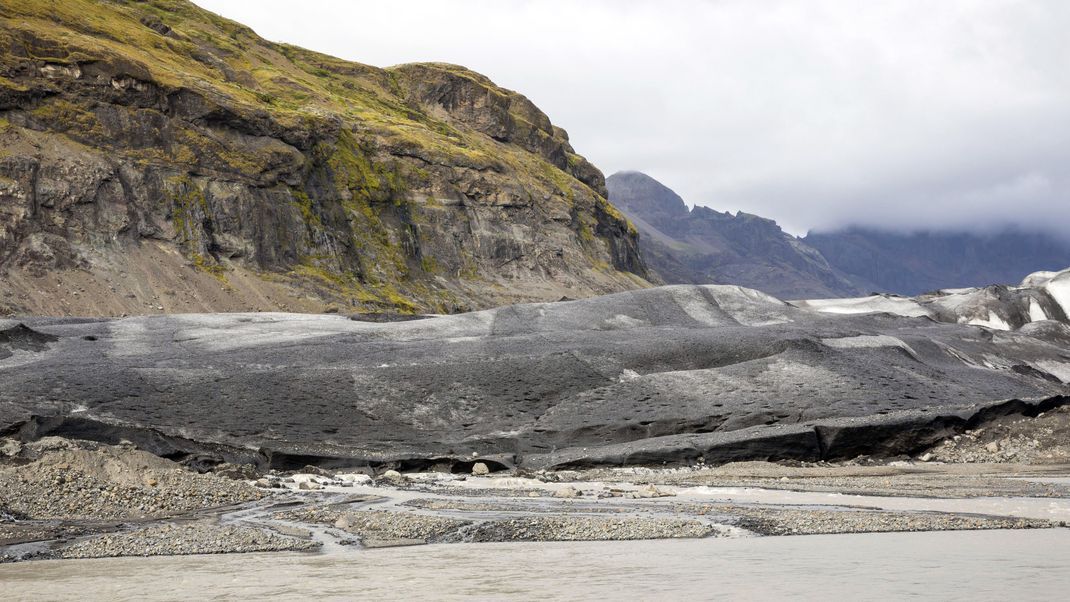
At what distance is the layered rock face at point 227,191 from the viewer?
215 feet

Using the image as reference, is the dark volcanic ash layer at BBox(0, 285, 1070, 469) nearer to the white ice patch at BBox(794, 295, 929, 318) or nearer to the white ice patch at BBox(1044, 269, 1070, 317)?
the white ice patch at BBox(794, 295, 929, 318)

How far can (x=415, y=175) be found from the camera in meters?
99.6

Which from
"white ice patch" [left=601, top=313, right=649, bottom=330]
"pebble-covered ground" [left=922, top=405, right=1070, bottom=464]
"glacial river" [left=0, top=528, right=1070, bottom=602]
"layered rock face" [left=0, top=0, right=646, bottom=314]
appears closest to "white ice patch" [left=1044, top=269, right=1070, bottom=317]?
"white ice patch" [left=601, top=313, right=649, bottom=330]

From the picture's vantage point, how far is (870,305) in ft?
228

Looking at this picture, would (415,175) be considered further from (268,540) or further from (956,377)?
(268,540)

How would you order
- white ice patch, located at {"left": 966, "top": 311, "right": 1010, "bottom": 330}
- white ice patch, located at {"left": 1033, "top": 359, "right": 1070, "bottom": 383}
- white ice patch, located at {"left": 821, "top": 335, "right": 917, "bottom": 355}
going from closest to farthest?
white ice patch, located at {"left": 821, "top": 335, "right": 917, "bottom": 355} → white ice patch, located at {"left": 1033, "top": 359, "right": 1070, "bottom": 383} → white ice patch, located at {"left": 966, "top": 311, "right": 1010, "bottom": 330}

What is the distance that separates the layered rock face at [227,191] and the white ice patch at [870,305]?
32819 mm

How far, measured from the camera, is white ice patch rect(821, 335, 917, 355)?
1283 inches

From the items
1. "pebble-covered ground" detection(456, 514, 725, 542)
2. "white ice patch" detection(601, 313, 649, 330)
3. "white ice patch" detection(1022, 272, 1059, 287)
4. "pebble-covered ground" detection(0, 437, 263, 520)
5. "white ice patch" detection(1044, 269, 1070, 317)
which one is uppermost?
"white ice patch" detection(1022, 272, 1059, 287)

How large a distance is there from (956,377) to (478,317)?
18.9m

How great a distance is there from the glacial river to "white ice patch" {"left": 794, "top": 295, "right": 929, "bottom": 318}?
Result: 5757 centimetres

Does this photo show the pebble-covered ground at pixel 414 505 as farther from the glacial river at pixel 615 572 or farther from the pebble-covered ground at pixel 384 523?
the glacial river at pixel 615 572

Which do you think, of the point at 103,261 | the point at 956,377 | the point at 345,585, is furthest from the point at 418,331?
the point at 103,261

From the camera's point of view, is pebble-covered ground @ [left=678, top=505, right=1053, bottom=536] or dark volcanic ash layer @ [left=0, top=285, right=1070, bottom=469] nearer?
pebble-covered ground @ [left=678, top=505, right=1053, bottom=536]
